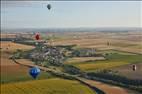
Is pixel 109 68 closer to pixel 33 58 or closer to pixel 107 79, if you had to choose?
pixel 107 79

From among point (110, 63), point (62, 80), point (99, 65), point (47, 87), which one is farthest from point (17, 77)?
point (110, 63)

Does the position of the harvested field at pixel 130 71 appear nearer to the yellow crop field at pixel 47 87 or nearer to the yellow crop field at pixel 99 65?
the yellow crop field at pixel 99 65

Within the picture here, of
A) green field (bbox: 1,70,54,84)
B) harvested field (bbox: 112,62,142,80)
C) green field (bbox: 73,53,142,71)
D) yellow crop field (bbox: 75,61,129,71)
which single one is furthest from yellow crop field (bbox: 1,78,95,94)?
green field (bbox: 73,53,142,71)

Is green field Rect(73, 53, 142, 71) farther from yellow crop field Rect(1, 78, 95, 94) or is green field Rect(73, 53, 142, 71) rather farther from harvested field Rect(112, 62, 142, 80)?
yellow crop field Rect(1, 78, 95, 94)

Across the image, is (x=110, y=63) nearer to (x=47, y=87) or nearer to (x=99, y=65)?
(x=99, y=65)

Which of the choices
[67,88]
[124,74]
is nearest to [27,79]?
[67,88]

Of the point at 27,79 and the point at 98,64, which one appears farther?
the point at 98,64

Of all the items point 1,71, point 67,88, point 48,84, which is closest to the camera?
point 67,88

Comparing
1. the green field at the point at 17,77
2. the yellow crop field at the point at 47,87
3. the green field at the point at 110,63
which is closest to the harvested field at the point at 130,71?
the green field at the point at 110,63
